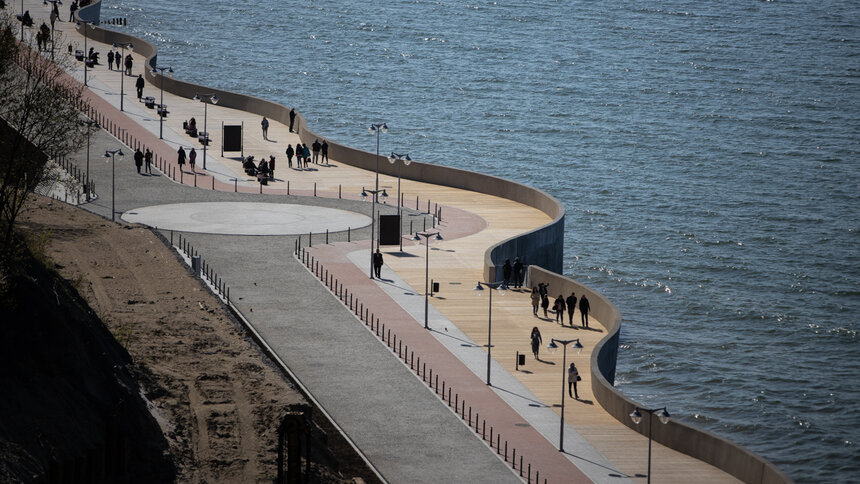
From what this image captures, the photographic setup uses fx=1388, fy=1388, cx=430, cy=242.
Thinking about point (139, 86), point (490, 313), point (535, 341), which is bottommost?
point (535, 341)

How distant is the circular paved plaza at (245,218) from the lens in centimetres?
6222

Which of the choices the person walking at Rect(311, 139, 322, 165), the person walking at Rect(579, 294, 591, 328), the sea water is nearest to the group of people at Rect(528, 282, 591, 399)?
→ the person walking at Rect(579, 294, 591, 328)

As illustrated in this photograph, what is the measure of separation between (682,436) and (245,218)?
30.3m

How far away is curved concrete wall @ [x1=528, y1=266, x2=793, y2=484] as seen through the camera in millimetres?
37562

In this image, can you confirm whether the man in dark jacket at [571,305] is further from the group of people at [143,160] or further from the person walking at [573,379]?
the group of people at [143,160]

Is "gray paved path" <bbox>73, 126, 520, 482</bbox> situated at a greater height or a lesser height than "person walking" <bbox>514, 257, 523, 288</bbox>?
lesser

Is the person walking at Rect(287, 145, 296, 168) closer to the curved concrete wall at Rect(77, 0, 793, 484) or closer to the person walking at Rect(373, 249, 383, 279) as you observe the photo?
the curved concrete wall at Rect(77, 0, 793, 484)

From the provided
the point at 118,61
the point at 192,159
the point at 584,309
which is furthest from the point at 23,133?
the point at 118,61

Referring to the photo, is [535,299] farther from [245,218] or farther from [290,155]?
[290,155]

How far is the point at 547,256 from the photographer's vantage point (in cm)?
6341

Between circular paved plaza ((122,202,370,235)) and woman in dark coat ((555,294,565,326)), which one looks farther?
circular paved plaza ((122,202,370,235))

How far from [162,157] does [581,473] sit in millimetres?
43063

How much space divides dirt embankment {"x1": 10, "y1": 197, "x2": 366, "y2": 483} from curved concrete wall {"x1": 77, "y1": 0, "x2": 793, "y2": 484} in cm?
960

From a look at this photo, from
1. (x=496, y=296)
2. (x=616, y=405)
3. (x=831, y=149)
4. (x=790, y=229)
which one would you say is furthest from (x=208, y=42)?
(x=616, y=405)
